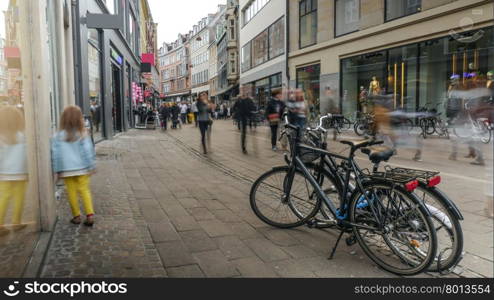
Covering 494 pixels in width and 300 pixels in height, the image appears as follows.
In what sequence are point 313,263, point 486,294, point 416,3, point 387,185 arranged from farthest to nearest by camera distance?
point 416,3 < point 313,263 < point 387,185 < point 486,294

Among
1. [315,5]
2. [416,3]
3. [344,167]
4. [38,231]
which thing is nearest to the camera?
[344,167]

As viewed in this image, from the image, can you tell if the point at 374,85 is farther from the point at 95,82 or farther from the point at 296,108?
the point at 95,82

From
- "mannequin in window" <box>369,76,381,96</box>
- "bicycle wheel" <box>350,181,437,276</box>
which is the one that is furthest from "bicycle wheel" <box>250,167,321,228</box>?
"mannequin in window" <box>369,76,381,96</box>

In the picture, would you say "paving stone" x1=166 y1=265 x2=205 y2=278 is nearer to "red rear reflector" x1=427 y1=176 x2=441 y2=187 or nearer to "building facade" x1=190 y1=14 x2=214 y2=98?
"red rear reflector" x1=427 y1=176 x2=441 y2=187

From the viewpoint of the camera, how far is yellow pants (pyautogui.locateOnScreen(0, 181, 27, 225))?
4047 mm

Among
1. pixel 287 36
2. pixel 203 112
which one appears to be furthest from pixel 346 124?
pixel 287 36

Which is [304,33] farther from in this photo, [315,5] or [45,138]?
[45,138]

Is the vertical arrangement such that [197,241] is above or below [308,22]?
below

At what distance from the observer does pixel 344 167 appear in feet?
12.8

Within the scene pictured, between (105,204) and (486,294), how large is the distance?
4.35 m

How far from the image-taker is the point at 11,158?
4.00 meters

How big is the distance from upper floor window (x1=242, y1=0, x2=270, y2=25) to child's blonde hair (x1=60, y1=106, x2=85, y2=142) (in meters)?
27.3

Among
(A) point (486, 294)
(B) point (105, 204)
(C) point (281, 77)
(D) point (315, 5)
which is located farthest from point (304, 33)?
(A) point (486, 294)

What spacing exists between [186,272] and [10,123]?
2.26m
